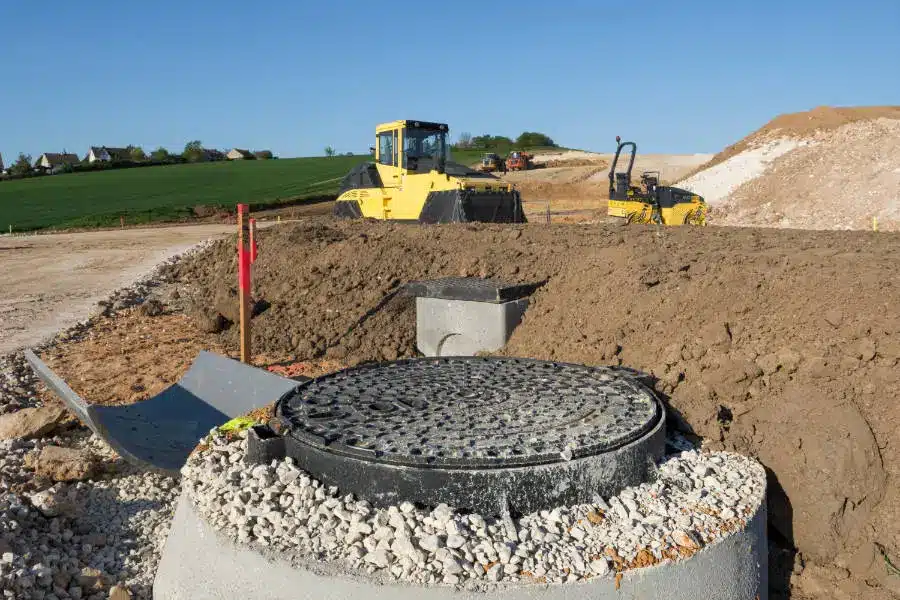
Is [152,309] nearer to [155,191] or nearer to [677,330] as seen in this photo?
[677,330]

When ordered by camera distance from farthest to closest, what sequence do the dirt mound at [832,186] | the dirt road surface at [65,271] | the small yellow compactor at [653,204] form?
1. the dirt mound at [832,186]
2. the small yellow compactor at [653,204]
3. the dirt road surface at [65,271]

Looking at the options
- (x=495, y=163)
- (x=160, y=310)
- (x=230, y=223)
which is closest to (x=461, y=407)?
(x=160, y=310)

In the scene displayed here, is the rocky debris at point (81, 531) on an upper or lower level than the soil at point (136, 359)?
lower

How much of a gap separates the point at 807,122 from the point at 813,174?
6547mm

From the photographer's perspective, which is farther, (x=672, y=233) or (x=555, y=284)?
(x=672, y=233)

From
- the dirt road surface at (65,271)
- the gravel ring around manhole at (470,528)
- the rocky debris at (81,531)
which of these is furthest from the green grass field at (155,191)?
the gravel ring around manhole at (470,528)

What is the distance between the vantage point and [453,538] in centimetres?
247

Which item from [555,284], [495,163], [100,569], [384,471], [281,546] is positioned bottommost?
[100,569]

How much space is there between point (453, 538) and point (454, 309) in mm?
3145

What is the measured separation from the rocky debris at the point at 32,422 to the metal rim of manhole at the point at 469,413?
2.15m

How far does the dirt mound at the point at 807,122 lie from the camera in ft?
83.8

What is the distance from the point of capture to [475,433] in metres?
3.06

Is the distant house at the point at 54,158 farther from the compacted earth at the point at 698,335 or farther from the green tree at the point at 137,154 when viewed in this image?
the compacted earth at the point at 698,335

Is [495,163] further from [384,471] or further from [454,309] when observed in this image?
[384,471]
